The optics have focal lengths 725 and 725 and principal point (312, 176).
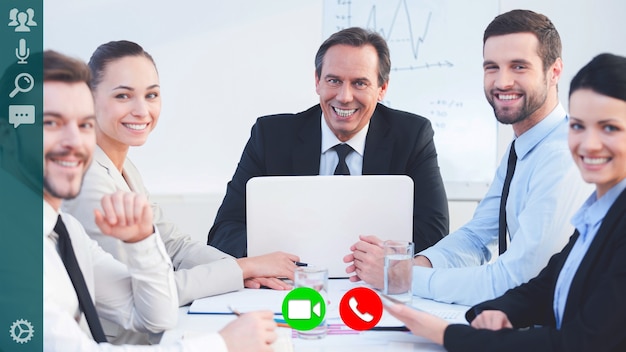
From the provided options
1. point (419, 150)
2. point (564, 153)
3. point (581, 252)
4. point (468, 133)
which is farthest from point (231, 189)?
→ point (468, 133)

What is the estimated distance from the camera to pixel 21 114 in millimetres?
1231

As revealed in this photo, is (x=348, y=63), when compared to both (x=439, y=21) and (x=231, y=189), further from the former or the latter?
(x=439, y=21)

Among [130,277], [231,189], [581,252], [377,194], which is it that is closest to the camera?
[581,252]

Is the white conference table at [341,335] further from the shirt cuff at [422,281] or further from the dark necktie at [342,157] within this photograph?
the dark necktie at [342,157]

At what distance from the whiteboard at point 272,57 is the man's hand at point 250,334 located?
8.60 feet

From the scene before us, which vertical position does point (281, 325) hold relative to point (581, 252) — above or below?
below

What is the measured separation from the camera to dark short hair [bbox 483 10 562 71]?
6.98 ft

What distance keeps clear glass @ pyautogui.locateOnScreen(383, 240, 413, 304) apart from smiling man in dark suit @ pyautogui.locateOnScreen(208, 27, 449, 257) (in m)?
0.71

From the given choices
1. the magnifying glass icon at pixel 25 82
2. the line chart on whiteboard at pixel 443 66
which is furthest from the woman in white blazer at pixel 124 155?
the line chart on whiteboard at pixel 443 66

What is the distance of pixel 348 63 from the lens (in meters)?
2.77

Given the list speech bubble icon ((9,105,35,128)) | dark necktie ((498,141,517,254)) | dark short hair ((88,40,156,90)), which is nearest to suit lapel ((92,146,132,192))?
dark short hair ((88,40,156,90))

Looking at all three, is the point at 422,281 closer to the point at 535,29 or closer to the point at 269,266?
the point at 269,266

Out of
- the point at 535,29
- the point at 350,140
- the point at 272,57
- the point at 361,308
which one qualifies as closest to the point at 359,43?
the point at 350,140

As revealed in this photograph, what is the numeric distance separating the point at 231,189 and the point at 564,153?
1249 millimetres
